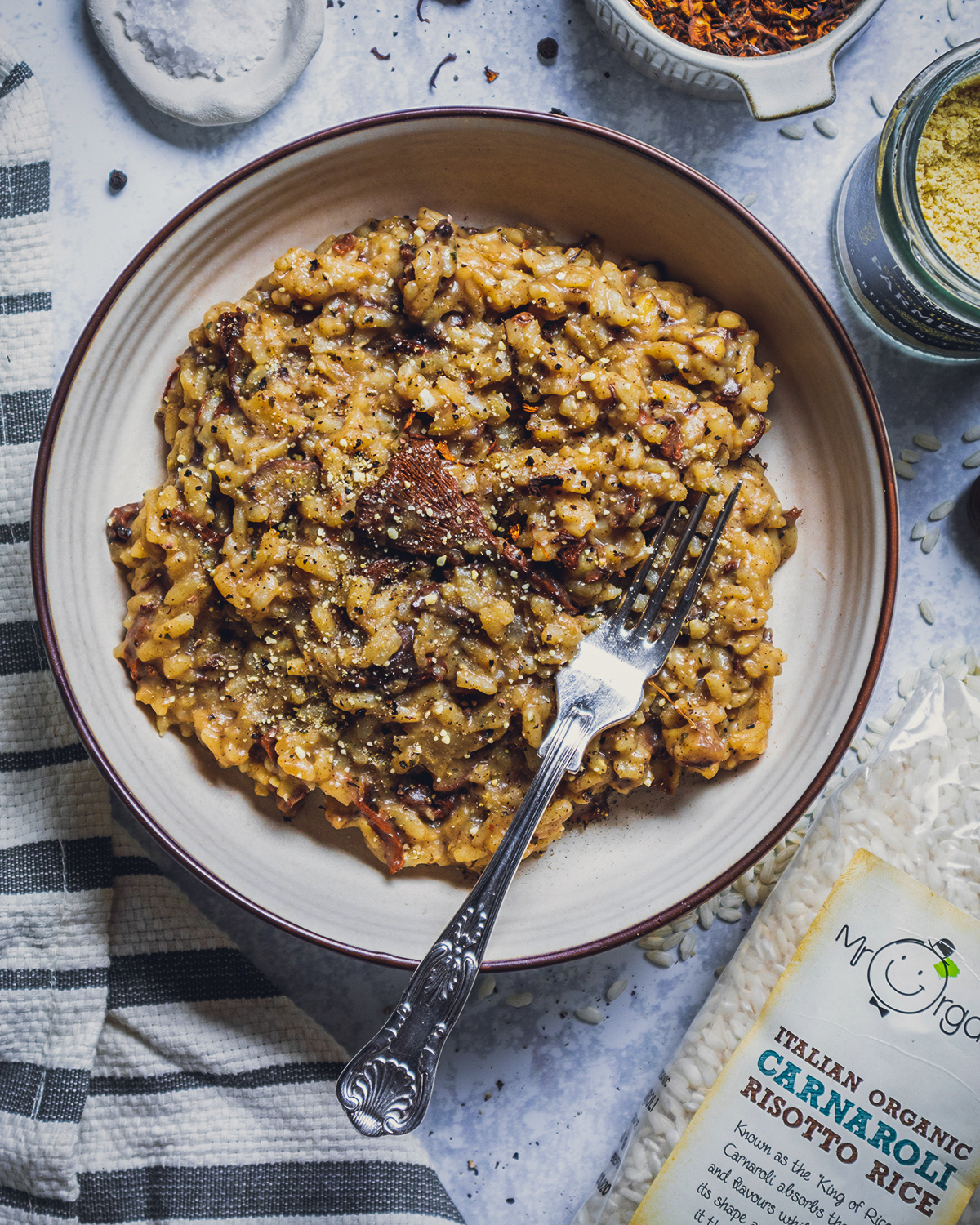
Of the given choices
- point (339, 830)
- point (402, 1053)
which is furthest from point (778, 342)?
point (402, 1053)

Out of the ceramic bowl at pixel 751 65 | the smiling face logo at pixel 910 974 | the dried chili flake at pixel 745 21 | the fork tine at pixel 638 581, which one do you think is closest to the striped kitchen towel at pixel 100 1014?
the smiling face logo at pixel 910 974

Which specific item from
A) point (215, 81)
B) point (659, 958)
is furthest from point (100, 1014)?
point (215, 81)

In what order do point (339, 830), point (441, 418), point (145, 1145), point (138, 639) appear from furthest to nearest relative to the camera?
point (145, 1145), point (339, 830), point (138, 639), point (441, 418)

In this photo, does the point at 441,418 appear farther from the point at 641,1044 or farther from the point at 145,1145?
the point at 145,1145

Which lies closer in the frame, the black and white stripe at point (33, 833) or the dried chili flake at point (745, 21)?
the dried chili flake at point (745, 21)

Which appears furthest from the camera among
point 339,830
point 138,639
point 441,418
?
point 339,830

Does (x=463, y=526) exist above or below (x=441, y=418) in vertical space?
below

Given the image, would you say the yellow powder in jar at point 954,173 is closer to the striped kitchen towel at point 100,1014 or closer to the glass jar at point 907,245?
the glass jar at point 907,245
